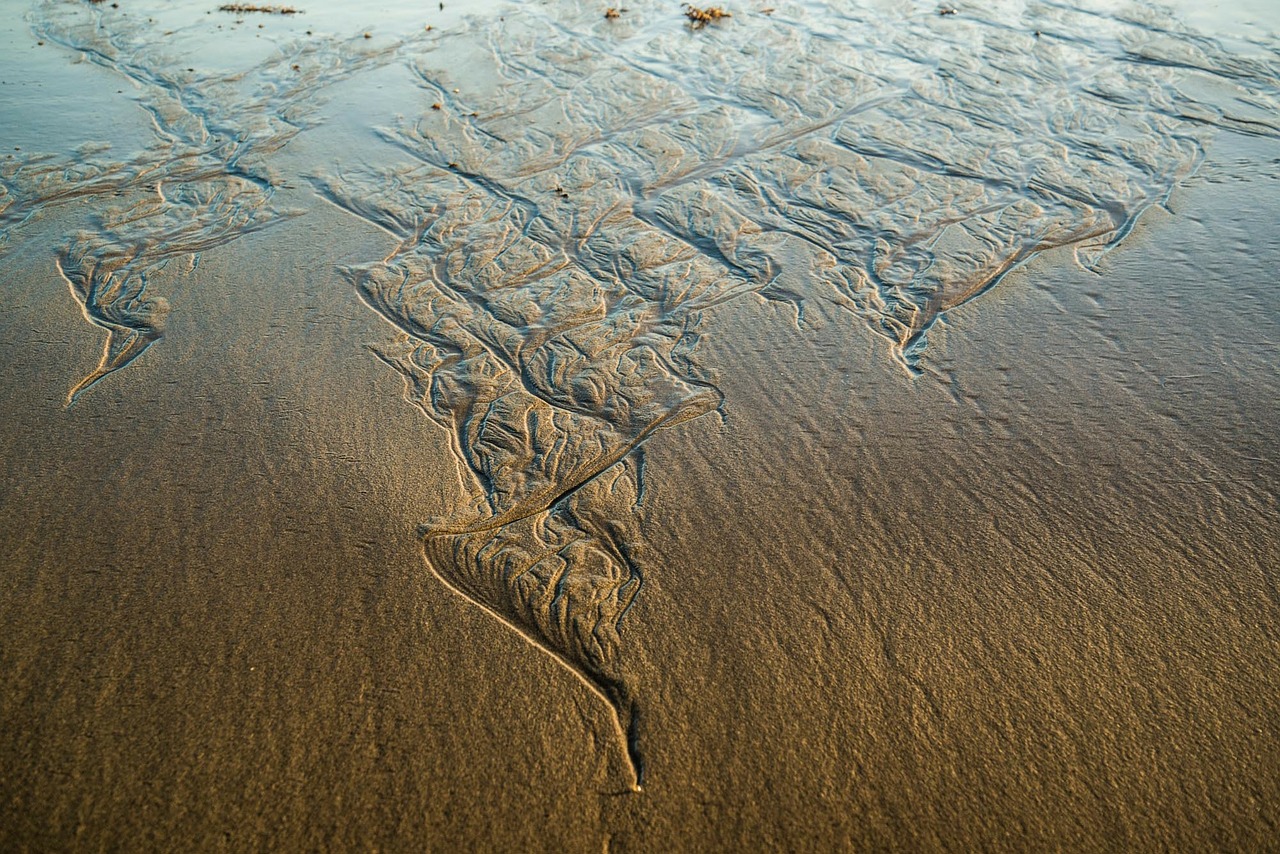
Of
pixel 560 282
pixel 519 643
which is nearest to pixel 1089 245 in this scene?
pixel 560 282

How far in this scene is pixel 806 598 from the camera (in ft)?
7.72

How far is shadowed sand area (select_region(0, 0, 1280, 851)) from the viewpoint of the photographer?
192 cm

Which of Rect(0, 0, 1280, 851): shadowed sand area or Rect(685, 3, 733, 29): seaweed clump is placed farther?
Rect(685, 3, 733, 29): seaweed clump

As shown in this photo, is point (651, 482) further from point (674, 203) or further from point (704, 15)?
point (704, 15)

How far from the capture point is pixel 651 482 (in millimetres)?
2787

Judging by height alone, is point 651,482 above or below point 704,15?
below

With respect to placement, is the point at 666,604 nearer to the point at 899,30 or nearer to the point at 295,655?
the point at 295,655

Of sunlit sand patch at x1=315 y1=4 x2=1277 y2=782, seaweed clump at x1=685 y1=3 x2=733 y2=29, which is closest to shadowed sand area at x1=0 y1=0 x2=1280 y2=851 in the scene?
sunlit sand patch at x1=315 y1=4 x2=1277 y2=782

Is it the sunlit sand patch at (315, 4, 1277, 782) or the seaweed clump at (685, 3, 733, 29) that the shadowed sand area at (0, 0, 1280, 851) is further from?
the seaweed clump at (685, 3, 733, 29)

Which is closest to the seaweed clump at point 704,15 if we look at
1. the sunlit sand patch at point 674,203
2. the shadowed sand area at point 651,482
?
the sunlit sand patch at point 674,203

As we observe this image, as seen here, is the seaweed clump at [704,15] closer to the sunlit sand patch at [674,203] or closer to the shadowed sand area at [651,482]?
the sunlit sand patch at [674,203]

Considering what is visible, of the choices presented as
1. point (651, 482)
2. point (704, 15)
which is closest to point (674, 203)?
point (651, 482)

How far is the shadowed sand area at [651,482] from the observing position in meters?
1.92

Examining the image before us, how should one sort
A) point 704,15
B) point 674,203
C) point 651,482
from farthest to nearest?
point 704,15 → point 674,203 → point 651,482
